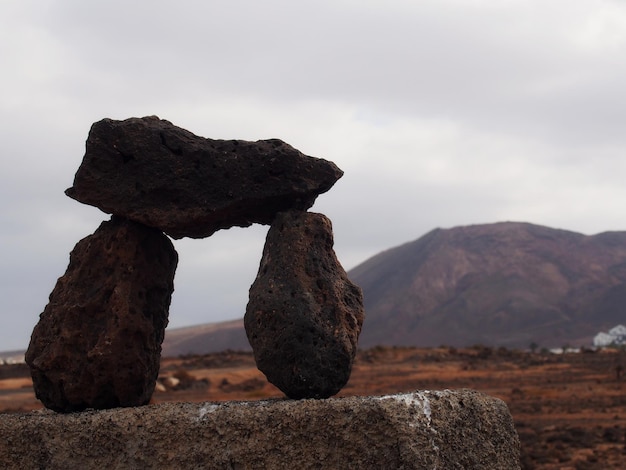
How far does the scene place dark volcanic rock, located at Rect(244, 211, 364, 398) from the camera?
5.93 meters

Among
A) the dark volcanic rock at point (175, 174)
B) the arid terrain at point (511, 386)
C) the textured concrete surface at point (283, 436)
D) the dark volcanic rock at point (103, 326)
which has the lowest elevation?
the arid terrain at point (511, 386)

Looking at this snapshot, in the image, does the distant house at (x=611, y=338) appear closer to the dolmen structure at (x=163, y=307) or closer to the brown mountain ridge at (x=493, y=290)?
the brown mountain ridge at (x=493, y=290)

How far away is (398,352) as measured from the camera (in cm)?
4128

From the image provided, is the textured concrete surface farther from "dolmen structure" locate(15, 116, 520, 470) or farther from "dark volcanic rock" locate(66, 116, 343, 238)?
"dark volcanic rock" locate(66, 116, 343, 238)

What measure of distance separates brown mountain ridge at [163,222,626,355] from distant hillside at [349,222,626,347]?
0.12 m

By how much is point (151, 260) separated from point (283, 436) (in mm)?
2013

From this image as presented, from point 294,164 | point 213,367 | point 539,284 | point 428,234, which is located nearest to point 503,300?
point 539,284

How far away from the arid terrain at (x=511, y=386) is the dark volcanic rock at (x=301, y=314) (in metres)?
10.3

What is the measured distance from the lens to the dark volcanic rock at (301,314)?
19.4 feet

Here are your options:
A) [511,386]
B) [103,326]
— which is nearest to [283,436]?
[103,326]

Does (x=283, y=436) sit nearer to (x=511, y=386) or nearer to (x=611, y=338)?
(x=511, y=386)

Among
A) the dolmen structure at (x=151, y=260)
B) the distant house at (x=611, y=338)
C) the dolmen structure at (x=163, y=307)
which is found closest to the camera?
the dolmen structure at (x=163, y=307)

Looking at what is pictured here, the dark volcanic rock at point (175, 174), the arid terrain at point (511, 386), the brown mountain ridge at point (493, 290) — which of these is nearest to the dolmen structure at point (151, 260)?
the dark volcanic rock at point (175, 174)

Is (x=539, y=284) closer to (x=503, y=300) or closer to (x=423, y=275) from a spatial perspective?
(x=503, y=300)
